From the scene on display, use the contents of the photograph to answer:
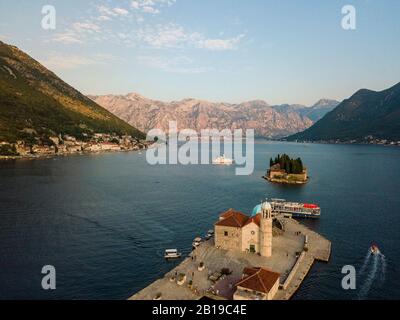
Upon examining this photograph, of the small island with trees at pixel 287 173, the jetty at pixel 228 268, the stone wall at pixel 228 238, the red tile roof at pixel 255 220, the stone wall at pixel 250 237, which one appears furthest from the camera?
the small island with trees at pixel 287 173

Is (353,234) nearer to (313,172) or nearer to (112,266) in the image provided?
(112,266)

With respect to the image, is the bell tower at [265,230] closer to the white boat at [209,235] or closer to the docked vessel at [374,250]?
the white boat at [209,235]

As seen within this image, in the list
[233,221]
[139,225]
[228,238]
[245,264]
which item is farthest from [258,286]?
[139,225]

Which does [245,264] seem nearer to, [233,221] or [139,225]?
[233,221]

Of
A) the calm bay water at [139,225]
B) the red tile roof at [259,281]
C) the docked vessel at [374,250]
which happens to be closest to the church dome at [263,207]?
the calm bay water at [139,225]

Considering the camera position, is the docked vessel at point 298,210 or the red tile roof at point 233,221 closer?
the red tile roof at point 233,221

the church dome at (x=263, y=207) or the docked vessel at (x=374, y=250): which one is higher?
the church dome at (x=263, y=207)

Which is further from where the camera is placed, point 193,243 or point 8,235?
point 8,235
